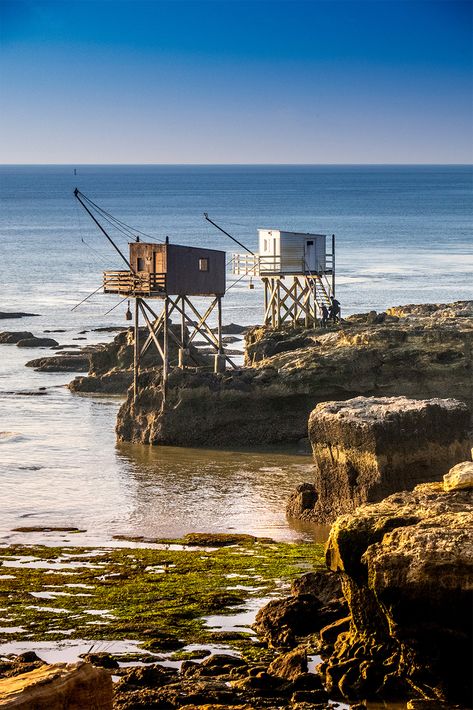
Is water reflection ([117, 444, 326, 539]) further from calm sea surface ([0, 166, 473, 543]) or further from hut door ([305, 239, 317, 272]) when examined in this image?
hut door ([305, 239, 317, 272])

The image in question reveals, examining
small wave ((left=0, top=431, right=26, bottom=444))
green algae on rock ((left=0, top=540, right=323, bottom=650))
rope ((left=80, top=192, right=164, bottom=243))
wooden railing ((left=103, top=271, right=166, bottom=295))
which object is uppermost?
rope ((left=80, top=192, right=164, bottom=243))

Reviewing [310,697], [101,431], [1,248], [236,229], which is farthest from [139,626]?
[236,229]

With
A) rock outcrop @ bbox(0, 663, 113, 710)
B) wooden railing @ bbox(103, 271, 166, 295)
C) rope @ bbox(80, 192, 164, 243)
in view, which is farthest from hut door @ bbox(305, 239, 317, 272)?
rock outcrop @ bbox(0, 663, 113, 710)

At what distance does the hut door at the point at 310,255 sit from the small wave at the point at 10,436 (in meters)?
15.9

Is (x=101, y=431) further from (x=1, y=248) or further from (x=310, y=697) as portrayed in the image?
(x=1, y=248)

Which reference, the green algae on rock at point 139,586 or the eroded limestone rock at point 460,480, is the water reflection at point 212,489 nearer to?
the green algae on rock at point 139,586

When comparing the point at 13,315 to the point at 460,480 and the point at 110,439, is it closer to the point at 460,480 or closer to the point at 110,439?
the point at 110,439

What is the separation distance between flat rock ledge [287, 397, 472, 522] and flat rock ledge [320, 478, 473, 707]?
7.96 metres

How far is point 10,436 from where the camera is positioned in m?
38.6

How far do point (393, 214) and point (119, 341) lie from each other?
451 ft

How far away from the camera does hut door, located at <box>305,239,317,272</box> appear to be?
51.2 meters

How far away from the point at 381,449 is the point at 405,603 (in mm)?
9918

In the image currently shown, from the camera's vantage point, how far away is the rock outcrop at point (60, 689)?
1448cm

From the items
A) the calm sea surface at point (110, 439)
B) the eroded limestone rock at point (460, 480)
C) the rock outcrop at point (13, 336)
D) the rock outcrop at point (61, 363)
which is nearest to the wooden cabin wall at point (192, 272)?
the calm sea surface at point (110, 439)
